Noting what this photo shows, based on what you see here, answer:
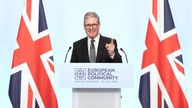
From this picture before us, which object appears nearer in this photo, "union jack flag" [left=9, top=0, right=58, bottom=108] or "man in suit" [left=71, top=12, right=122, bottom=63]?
"man in suit" [left=71, top=12, right=122, bottom=63]

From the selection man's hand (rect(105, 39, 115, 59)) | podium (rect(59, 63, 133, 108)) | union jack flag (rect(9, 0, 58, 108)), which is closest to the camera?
podium (rect(59, 63, 133, 108))

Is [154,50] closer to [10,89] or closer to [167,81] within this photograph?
[167,81]

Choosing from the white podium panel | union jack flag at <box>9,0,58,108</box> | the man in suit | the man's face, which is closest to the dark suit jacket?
the man in suit

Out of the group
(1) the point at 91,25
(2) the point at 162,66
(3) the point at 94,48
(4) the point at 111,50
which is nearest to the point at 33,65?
(3) the point at 94,48

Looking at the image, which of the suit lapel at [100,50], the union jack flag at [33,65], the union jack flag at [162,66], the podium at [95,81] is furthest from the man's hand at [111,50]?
the union jack flag at [33,65]

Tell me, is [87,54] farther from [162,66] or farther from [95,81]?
[162,66]

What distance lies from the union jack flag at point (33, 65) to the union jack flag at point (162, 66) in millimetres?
1402

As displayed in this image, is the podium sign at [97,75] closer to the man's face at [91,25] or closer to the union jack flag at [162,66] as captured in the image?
the man's face at [91,25]

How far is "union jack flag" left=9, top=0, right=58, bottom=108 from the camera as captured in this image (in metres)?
5.88

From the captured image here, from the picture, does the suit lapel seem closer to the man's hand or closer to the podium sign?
the man's hand

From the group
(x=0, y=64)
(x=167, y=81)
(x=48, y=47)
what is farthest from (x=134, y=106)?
(x=0, y=64)

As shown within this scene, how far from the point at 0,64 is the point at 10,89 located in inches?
53.3

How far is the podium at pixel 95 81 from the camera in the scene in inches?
201

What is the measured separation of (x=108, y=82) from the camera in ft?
16.8
